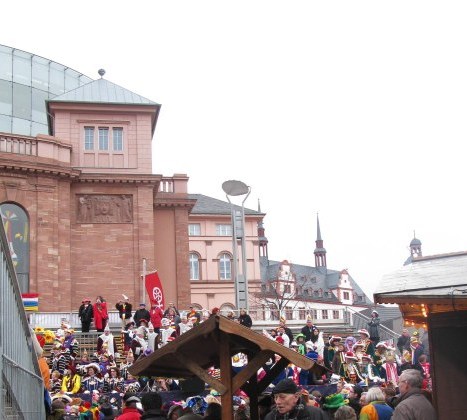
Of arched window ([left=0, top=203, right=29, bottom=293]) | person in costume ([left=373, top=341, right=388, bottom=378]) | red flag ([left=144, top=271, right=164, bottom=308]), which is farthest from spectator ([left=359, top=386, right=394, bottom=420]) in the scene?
arched window ([left=0, top=203, right=29, bottom=293])

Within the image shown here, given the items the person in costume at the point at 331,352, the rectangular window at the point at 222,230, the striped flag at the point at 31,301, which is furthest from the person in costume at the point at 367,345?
the rectangular window at the point at 222,230

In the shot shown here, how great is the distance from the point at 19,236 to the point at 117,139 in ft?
27.4

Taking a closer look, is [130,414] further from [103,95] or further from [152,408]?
[103,95]

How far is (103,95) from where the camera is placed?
44.5m

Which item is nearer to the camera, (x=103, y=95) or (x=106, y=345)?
(x=106, y=345)

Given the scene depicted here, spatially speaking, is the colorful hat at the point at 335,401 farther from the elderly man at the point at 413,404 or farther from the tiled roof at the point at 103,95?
the tiled roof at the point at 103,95

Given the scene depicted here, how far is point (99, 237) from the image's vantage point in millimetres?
40656

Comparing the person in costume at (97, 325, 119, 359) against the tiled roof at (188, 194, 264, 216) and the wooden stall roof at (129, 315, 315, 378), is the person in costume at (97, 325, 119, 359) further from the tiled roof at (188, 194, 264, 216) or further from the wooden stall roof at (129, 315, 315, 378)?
the tiled roof at (188, 194, 264, 216)

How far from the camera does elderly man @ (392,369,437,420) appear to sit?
7.98 m

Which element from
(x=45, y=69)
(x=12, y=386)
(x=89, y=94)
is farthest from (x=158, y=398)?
(x=45, y=69)

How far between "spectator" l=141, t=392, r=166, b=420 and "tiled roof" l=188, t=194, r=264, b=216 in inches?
2682

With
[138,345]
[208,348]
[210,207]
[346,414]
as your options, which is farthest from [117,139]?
[210,207]

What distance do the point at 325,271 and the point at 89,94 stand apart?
95546 mm

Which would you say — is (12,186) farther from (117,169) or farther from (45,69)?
(45,69)
